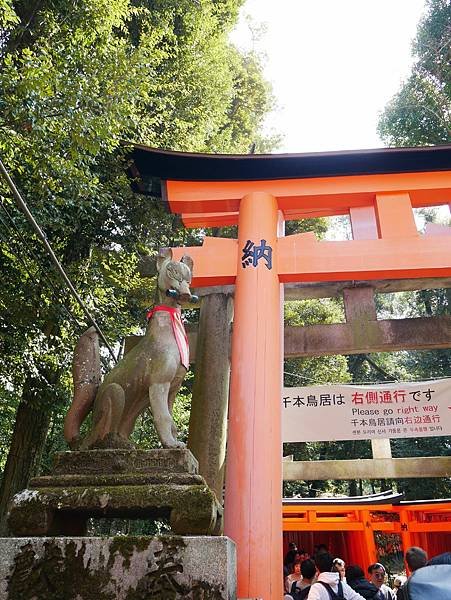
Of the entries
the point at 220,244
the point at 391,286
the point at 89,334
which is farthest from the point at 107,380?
the point at 391,286

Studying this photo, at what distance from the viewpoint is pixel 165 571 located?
2.44 meters

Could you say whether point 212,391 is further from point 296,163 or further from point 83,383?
point 296,163

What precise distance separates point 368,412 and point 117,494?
5409 mm

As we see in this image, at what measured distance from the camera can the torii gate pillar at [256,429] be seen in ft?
13.0

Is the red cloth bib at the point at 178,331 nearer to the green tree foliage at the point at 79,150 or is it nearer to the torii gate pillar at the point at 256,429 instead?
the torii gate pillar at the point at 256,429

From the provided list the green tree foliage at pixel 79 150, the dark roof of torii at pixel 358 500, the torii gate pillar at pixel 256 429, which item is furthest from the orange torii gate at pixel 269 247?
the dark roof of torii at pixel 358 500

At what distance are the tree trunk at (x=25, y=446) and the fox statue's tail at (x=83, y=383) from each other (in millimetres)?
3473

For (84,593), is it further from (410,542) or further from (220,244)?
(410,542)

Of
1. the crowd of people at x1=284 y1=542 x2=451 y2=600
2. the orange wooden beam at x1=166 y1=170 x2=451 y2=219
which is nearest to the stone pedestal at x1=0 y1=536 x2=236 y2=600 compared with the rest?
the crowd of people at x1=284 y1=542 x2=451 y2=600

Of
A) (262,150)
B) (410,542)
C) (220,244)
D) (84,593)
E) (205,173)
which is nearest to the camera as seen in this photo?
(84,593)

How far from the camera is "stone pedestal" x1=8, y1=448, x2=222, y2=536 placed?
2582mm

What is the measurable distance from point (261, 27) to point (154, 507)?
15.9 meters

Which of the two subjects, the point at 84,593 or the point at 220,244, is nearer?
the point at 84,593

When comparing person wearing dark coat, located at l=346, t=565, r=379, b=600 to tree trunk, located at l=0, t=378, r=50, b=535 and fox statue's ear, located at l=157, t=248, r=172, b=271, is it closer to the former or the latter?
fox statue's ear, located at l=157, t=248, r=172, b=271
